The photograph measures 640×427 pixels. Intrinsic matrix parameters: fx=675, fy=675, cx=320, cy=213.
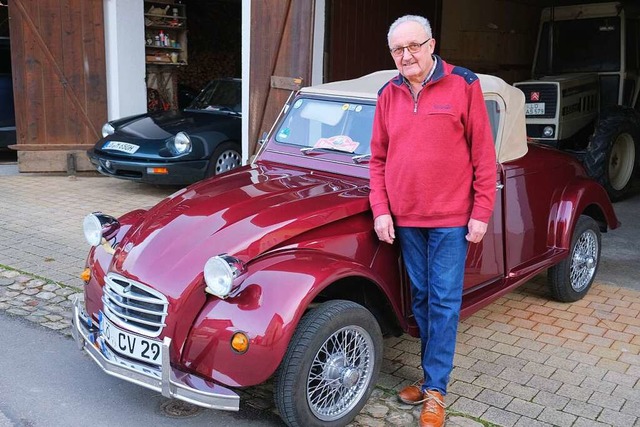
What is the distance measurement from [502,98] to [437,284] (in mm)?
1469

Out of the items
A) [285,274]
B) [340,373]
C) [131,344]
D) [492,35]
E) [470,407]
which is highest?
[492,35]

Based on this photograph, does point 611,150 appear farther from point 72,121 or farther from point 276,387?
point 72,121

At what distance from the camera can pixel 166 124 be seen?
343 inches

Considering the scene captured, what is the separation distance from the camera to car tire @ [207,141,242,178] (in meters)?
8.36

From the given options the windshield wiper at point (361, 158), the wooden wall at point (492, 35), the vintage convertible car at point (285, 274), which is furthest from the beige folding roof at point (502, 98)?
the wooden wall at point (492, 35)

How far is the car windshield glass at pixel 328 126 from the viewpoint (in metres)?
4.11

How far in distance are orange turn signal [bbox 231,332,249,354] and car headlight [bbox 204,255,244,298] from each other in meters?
0.18

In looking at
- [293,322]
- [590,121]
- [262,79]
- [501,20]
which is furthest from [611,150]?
[293,322]

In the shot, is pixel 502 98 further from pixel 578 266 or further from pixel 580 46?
pixel 580 46

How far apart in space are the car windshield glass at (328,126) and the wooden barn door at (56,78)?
6.29m

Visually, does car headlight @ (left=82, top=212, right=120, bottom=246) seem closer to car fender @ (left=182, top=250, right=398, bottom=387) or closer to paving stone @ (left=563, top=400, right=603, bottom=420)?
car fender @ (left=182, top=250, right=398, bottom=387)

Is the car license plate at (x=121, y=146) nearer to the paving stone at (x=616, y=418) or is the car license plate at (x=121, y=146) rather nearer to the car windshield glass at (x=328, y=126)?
the car windshield glass at (x=328, y=126)

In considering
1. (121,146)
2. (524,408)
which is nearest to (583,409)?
(524,408)

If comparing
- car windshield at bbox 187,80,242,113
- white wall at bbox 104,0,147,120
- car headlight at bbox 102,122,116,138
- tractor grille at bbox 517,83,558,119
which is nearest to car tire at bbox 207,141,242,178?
car windshield at bbox 187,80,242,113
